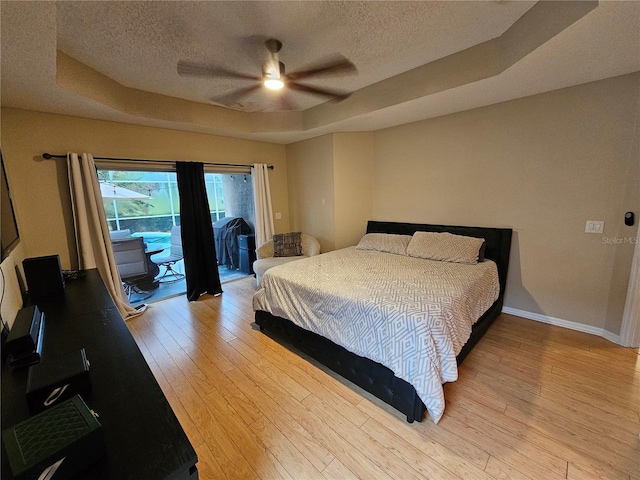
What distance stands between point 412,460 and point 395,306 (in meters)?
0.82

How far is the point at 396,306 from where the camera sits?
69.0 inches

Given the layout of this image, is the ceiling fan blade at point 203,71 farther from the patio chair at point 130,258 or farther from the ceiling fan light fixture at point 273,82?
the patio chair at point 130,258

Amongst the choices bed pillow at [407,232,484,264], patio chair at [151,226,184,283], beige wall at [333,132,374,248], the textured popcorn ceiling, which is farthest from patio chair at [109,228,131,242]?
bed pillow at [407,232,484,264]

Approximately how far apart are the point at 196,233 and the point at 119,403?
10.1ft

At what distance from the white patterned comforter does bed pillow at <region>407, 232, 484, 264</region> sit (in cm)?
12

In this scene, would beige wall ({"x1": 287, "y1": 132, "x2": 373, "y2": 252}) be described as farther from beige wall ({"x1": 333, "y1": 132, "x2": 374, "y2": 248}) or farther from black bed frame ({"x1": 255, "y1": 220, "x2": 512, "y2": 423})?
black bed frame ({"x1": 255, "y1": 220, "x2": 512, "y2": 423})

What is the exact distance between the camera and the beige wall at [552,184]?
90.6 inches

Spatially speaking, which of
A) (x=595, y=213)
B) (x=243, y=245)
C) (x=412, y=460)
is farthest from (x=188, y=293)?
(x=595, y=213)

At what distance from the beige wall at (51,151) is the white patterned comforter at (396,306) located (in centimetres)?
223

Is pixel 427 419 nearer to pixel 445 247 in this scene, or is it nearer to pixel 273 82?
pixel 445 247

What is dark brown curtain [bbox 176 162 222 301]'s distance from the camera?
3545 millimetres

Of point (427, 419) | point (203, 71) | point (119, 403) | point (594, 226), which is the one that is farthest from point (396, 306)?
point (594, 226)

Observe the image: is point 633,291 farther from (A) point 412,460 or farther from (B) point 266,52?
(B) point 266,52
